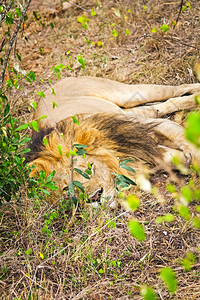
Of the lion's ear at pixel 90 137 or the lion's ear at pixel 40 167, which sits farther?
the lion's ear at pixel 90 137

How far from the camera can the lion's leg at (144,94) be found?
4.30 meters

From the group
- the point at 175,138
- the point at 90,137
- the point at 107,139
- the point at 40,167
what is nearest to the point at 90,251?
the point at 40,167

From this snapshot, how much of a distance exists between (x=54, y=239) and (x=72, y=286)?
40 centimetres

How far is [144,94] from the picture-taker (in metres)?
4.31

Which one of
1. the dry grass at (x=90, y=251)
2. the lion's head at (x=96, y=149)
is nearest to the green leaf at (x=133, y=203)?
the dry grass at (x=90, y=251)

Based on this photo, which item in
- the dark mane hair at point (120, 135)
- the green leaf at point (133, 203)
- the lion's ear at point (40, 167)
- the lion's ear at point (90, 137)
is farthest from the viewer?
the dark mane hair at point (120, 135)

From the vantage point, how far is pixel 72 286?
2.26 metres

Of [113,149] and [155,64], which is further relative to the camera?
[155,64]

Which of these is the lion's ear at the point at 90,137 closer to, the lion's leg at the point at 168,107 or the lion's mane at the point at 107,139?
the lion's mane at the point at 107,139

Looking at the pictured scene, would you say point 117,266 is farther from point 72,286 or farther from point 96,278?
point 72,286

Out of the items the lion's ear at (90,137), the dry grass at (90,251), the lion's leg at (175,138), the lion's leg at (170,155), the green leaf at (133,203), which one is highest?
the green leaf at (133,203)

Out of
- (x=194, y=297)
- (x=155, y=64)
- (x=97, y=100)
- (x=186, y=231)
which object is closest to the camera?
(x=194, y=297)

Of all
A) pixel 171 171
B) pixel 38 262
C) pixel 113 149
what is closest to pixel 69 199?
pixel 38 262

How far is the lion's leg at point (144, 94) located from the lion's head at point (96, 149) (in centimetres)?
69
